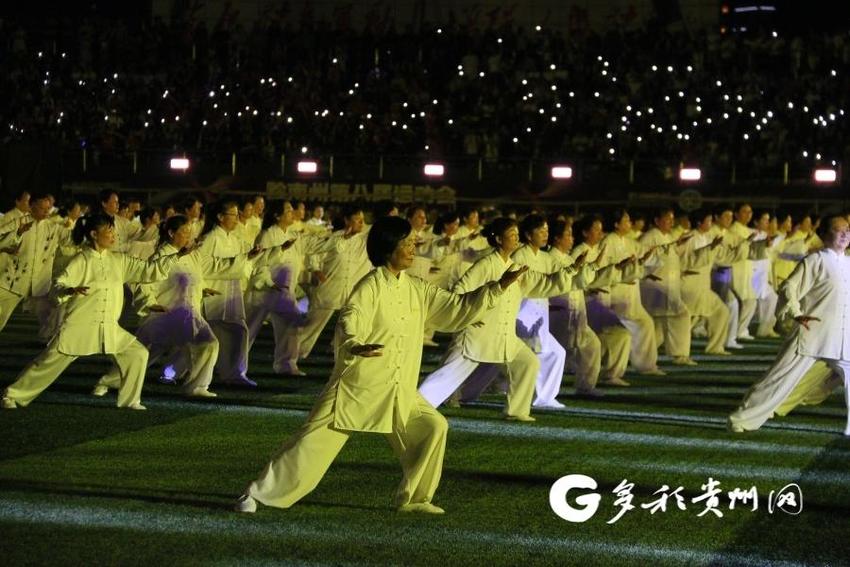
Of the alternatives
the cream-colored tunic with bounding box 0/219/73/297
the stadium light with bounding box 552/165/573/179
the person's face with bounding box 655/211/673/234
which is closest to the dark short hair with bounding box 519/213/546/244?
the person's face with bounding box 655/211/673/234

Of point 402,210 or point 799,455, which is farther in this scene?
point 402,210

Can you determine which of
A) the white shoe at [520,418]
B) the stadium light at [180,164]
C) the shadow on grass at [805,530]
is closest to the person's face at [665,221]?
the white shoe at [520,418]

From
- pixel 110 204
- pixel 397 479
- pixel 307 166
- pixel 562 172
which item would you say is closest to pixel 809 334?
pixel 397 479

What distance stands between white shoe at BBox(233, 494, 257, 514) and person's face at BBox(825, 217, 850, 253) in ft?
20.1

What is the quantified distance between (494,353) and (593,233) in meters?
3.52

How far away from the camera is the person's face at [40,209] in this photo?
19.0 meters

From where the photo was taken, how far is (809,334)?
13.0 metres

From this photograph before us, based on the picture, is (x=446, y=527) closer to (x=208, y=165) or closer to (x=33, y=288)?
(x=33, y=288)

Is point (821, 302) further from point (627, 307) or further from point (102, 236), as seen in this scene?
point (102, 236)

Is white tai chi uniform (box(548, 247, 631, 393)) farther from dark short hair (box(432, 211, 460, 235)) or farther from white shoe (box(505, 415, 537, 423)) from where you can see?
dark short hair (box(432, 211, 460, 235))

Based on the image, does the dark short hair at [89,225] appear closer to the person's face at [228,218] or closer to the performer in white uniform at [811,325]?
the person's face at [228,218]

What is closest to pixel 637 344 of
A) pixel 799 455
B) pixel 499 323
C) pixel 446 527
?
pixel 499 323

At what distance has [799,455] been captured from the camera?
12.1 meters

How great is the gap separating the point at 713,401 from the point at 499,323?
329 cm
